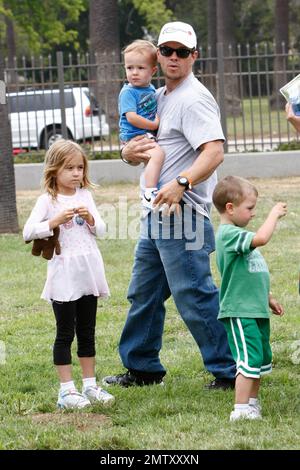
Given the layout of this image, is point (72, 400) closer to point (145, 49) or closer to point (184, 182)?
point (184, 182)

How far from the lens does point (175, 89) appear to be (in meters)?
5.81

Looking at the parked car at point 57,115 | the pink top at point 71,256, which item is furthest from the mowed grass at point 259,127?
the pink top at point 71,256

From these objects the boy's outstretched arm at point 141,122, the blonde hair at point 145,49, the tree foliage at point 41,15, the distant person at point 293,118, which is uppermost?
the tree foliage at point 41,15

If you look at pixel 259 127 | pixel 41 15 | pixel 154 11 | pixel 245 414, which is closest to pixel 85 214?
pixel 245 414

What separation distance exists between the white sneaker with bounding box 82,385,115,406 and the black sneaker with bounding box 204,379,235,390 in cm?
59

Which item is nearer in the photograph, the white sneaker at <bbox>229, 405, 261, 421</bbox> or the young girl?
the white sneaker at <bbox>229, 405, 261, 421</bbox>

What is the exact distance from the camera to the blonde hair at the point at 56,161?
5.73 m

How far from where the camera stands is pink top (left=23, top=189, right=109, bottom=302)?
5.65 m

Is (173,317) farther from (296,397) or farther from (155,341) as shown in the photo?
(296,397)

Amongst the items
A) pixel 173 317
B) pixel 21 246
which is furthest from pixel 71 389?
pixel 21 246

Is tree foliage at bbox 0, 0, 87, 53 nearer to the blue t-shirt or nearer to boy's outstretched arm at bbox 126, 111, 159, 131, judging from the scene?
the blue t-shirt

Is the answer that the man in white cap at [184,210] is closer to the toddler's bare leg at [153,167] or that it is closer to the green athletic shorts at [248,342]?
the toddler's bare leg at [153,167]

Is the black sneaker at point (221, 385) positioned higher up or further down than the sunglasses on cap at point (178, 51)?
further down

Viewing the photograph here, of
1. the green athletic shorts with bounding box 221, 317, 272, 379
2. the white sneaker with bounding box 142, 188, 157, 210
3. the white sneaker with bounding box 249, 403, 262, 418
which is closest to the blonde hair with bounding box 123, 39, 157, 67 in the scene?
the white sneaker with bounding box 142, 188, 157, 210
